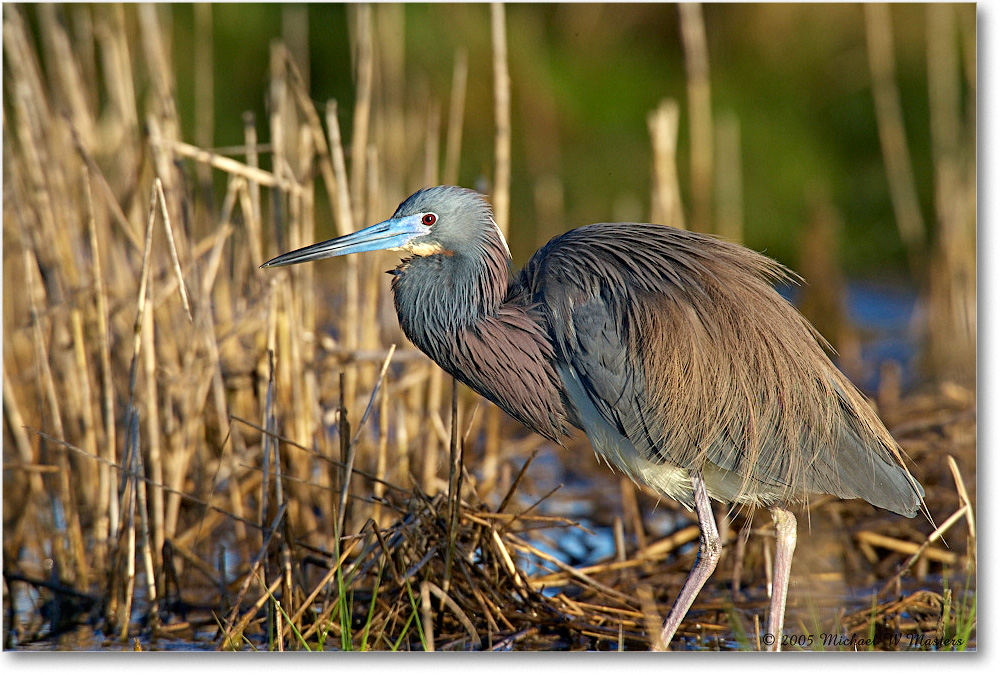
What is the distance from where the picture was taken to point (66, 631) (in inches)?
143

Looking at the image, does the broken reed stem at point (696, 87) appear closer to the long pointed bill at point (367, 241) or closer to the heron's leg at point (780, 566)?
the heron's leg at point (780, 566)

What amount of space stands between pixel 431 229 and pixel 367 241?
191 millimetres

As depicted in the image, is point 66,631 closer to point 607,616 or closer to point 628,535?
point 607,616

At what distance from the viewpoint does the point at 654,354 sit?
10.2 ft

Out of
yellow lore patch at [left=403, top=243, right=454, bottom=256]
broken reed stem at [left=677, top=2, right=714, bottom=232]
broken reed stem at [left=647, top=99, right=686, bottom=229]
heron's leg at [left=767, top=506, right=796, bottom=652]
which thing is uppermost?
broken reed stem at [left=677, top=2, right=714, bottom=232]

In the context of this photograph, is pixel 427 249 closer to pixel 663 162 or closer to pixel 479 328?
pixel 479 328

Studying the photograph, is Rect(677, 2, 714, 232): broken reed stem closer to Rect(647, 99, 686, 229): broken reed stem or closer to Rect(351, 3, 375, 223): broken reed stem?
Rect(647, 99, 686, 229): broken reed stem

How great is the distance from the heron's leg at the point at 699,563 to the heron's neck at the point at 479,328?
498 millimetres

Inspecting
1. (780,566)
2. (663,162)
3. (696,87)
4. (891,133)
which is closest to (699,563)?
(780,566)

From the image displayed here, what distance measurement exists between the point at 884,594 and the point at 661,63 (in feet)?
16.9

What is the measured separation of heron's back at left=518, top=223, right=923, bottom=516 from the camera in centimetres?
313

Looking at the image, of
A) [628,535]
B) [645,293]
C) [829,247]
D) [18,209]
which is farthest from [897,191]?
[18,209]

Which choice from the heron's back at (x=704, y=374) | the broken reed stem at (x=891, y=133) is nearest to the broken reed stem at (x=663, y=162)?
the heron's back at (x=704, y=374)

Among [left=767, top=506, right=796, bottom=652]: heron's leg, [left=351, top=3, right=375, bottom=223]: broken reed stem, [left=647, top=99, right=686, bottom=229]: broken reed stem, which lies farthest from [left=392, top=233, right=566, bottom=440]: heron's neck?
[left=647, top=99, right=686, bottom=229]: broken reed stem
